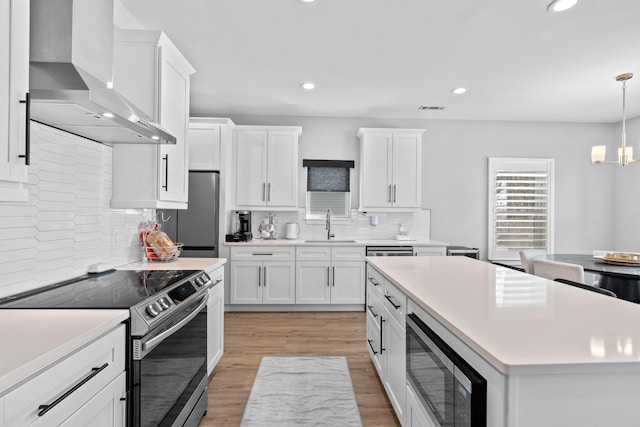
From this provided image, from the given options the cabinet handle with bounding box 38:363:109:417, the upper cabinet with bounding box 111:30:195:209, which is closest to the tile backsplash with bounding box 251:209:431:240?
the upper cabinet with bounding box 111:30:195:209

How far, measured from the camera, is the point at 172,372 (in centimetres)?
171

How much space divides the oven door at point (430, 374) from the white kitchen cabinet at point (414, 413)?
0.11 feet

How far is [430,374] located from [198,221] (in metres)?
3.39

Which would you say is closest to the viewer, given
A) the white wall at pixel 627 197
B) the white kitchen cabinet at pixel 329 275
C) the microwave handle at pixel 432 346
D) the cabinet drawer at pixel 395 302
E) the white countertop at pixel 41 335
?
the white countertop at pixel 41 335

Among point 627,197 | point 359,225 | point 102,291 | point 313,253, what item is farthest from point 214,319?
point 627,197

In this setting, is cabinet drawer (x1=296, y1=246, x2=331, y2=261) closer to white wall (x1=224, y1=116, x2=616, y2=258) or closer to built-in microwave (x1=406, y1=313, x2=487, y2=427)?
white wall (x1=224, y1=116, x2=616, y2=258)

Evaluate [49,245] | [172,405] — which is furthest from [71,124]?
[172,405]

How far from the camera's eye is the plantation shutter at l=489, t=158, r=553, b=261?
542 cm

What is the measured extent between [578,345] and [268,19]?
2.68 meters

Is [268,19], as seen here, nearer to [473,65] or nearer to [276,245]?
[473,65]

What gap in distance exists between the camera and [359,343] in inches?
140


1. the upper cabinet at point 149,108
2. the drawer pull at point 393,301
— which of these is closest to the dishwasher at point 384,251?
the drawer pull at point 393,301

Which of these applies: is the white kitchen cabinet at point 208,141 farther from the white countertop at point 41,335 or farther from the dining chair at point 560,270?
the dining chair at point 560,270

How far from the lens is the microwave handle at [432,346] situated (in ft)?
4.01
